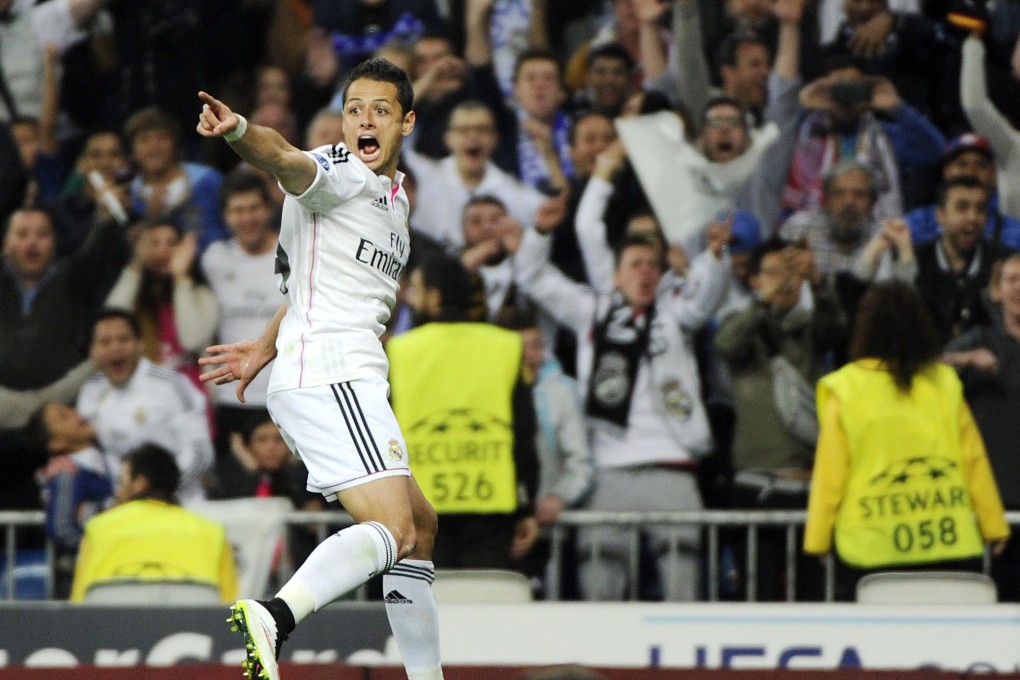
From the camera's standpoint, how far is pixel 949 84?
8.93 m

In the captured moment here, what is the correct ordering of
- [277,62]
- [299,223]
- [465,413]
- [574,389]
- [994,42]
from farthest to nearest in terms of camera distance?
1. [277,62]
2. [994,42]
3. [574,389]
4. [465,413]
5. [299,223]

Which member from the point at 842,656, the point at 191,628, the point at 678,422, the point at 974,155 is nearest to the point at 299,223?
the point at 191,628

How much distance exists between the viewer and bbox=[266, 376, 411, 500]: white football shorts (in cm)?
488

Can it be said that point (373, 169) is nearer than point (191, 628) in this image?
Yes

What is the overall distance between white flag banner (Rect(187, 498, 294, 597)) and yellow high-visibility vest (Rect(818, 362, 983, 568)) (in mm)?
2492

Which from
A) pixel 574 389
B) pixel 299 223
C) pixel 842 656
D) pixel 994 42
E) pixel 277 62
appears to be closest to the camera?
pixel 299 223

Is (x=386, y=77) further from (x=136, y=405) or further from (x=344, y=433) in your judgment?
(x=136, y=405)

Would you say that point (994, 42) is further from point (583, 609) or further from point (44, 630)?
point (44, 630)

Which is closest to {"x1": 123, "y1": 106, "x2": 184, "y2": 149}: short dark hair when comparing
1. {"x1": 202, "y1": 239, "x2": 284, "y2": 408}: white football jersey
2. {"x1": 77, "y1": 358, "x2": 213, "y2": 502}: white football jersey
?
{"x1": 202, "y1": 239, "x2": 284, "y2": 408}: white football jersey

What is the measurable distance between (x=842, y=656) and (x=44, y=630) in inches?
124

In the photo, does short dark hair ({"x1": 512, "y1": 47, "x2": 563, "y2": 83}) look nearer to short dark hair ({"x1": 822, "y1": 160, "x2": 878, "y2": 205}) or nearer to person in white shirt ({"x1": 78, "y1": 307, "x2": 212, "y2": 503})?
short dark hair ({"x1": 822, "y1": 160, "x2": 878, "y2": 205})

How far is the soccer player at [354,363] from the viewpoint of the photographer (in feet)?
15.7

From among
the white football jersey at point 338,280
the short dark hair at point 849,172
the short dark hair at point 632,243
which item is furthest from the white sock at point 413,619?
the short dark hair at point 849,172

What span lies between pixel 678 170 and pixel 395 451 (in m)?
4.10
